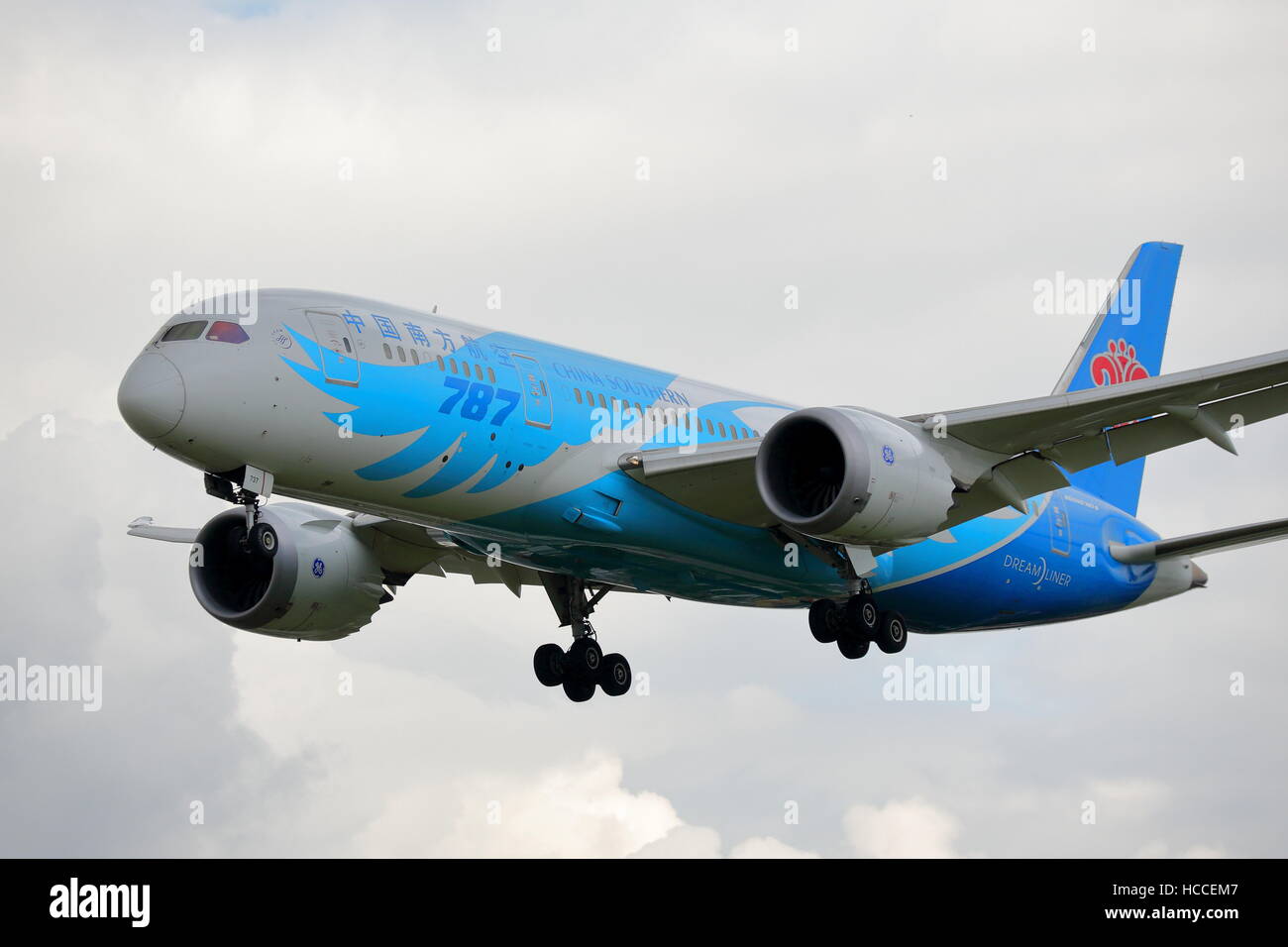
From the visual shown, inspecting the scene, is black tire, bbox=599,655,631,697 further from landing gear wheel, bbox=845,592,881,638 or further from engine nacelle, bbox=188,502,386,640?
landing gear wheel, bbox=845,592,881,638

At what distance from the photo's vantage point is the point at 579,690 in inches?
1222

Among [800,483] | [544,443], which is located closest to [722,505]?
A: [800,483]

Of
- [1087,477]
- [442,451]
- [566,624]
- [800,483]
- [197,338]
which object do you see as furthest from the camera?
[1087,477]

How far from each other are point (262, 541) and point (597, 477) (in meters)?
5.53

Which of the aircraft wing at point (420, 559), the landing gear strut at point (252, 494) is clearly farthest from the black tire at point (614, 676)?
the landing gear strut at point (252, 494)

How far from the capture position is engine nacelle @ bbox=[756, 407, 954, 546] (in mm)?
25016

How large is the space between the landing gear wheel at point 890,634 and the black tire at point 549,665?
618 centimetres

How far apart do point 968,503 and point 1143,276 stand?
1550cm

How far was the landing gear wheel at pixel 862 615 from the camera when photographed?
28297mm

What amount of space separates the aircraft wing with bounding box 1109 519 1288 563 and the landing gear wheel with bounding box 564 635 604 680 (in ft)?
36.2

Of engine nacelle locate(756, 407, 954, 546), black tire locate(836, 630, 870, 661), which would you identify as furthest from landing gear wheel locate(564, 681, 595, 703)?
engine nacelle locate(756, 407, 954, 546)

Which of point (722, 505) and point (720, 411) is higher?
point (720, 411)

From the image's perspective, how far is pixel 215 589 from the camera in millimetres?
30656

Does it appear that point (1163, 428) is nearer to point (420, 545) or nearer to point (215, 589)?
point (420, 545)
